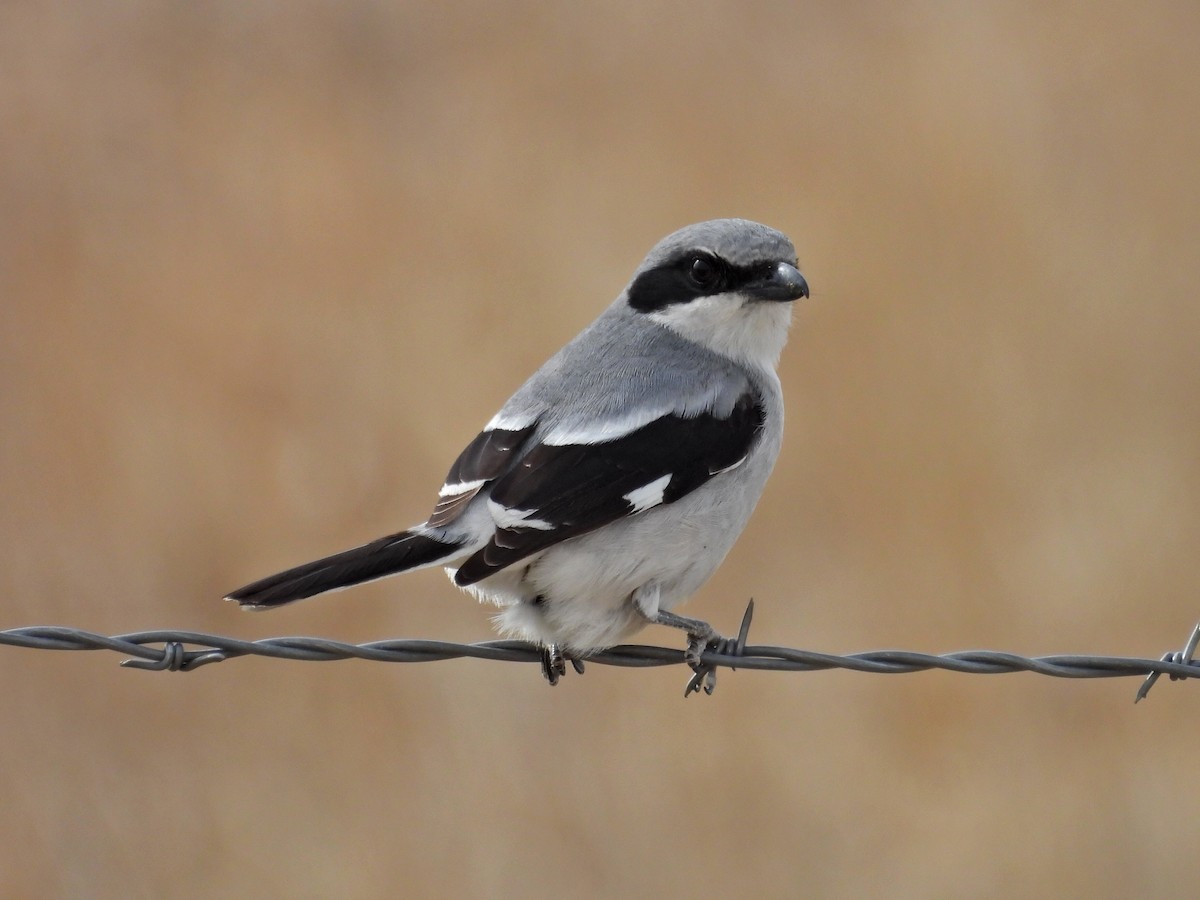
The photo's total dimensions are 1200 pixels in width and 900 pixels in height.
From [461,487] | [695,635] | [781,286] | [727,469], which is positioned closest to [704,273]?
[781,286]

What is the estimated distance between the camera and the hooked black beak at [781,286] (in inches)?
150

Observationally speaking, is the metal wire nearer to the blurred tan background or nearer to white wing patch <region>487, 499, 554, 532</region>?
white wing patch <region>487, 499, 554, 532</region>

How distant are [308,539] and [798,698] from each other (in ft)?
8.71

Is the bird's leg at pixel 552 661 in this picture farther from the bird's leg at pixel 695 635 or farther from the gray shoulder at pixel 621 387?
the gray shoulder at pixel 621 387

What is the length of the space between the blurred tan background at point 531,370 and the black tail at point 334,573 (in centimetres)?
300

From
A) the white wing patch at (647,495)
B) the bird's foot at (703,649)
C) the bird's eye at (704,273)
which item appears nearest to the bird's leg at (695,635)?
the bird's foot at (703,649)

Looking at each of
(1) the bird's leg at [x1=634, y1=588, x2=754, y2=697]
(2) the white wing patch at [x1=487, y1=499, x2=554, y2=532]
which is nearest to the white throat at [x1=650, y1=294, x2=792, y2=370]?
(1) the bird's leg at [x1=634, y1=588, x2=754, y2=697]

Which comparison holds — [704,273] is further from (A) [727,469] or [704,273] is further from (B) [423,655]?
(B) [423,655]

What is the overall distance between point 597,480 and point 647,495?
0.47 ft

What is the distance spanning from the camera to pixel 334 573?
10.1 feet

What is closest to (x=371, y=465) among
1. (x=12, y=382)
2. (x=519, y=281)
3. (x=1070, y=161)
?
(x=519, y=281)

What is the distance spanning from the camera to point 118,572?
6.46 meters

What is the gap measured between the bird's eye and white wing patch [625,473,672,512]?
33.7 inches

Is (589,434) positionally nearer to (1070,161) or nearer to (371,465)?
(371,465)
